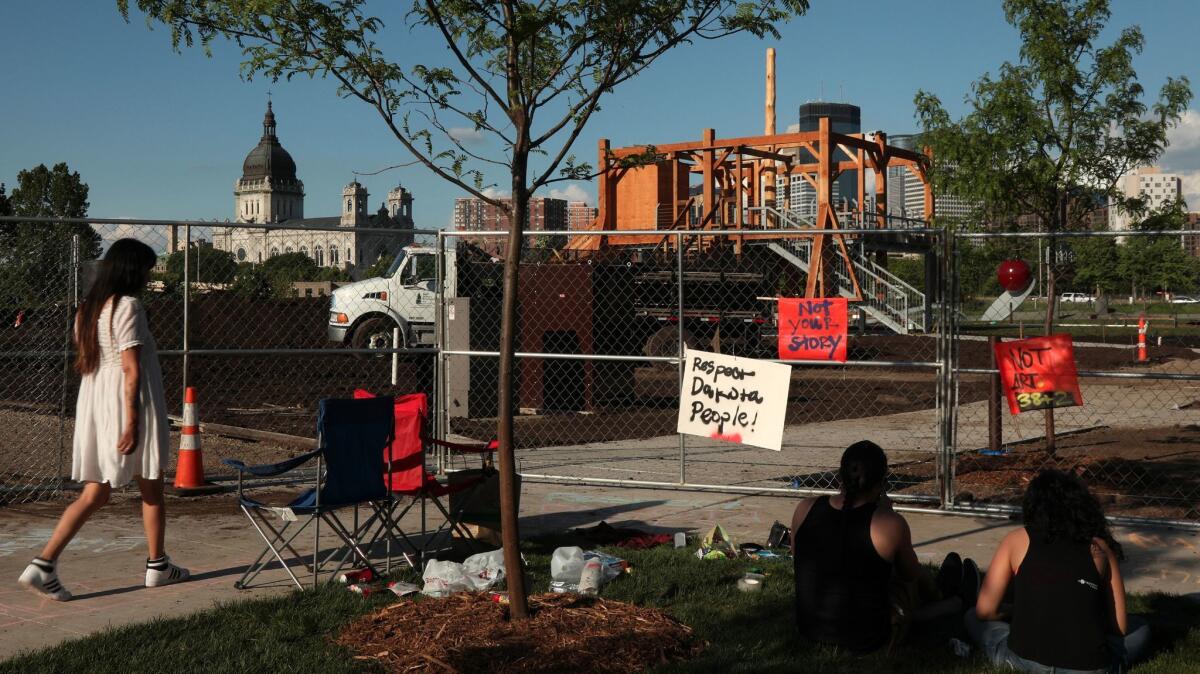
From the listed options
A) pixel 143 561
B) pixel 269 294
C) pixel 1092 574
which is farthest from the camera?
pixel 269 294

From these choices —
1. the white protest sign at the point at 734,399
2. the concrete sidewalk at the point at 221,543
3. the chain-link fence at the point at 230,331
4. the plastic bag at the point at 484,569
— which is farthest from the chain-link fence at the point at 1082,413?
the chain-link fence at the point at 230,331

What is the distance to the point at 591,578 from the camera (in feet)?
19.8

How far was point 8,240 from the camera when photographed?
14031 millimetres

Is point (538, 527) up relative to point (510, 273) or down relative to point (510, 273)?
down

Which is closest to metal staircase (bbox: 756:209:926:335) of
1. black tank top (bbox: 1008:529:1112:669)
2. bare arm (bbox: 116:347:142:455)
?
bare arm (bbox: 116:347:142:455)

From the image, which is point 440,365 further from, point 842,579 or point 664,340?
point 664,340

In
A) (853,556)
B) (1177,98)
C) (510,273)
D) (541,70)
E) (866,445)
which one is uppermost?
(1177,98)

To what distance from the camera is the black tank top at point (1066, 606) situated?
4.44 m

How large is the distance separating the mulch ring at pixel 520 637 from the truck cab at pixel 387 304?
14394 mm

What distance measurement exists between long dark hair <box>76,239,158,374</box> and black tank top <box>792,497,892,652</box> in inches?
149

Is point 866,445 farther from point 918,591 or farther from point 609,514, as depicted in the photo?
point 609,514

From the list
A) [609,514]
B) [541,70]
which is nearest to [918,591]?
[541,70]

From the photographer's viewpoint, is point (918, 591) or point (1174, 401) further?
point (1174, 401)

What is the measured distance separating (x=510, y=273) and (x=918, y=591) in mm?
2410
